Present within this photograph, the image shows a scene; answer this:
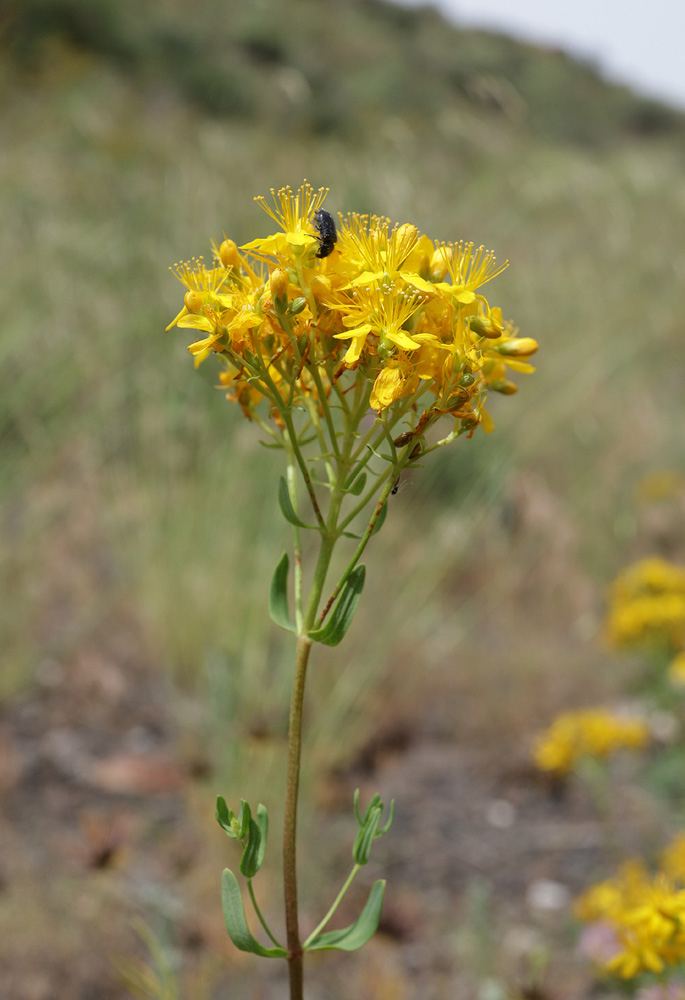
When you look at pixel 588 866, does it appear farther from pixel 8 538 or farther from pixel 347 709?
pixel 8 538

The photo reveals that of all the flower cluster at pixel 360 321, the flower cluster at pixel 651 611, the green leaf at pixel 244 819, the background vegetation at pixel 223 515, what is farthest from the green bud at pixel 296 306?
the flower cluster at pixel 651 611

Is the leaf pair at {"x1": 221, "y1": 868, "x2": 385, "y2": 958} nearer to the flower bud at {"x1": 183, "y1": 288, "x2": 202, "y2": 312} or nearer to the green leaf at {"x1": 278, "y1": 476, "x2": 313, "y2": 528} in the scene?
the green leaf at {"x1": 278, "y1": 476, "x2": 313, "y2": 528}

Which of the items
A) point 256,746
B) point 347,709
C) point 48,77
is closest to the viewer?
point 256,746

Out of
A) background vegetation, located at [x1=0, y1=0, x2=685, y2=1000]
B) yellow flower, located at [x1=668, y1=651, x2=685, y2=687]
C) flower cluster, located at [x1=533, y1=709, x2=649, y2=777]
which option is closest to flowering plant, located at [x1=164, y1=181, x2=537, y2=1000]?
background vegetation, located at [x1=0, y1=0, x2=685, y2=1000]

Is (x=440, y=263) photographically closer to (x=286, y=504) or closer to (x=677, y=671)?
(x=286, y=504)

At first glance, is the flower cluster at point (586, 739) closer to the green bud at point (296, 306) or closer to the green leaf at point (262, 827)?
the green leaf at point (262, 827)

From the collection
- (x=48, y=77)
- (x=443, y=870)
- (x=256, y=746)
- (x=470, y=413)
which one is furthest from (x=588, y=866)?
(x=48, y=77)
